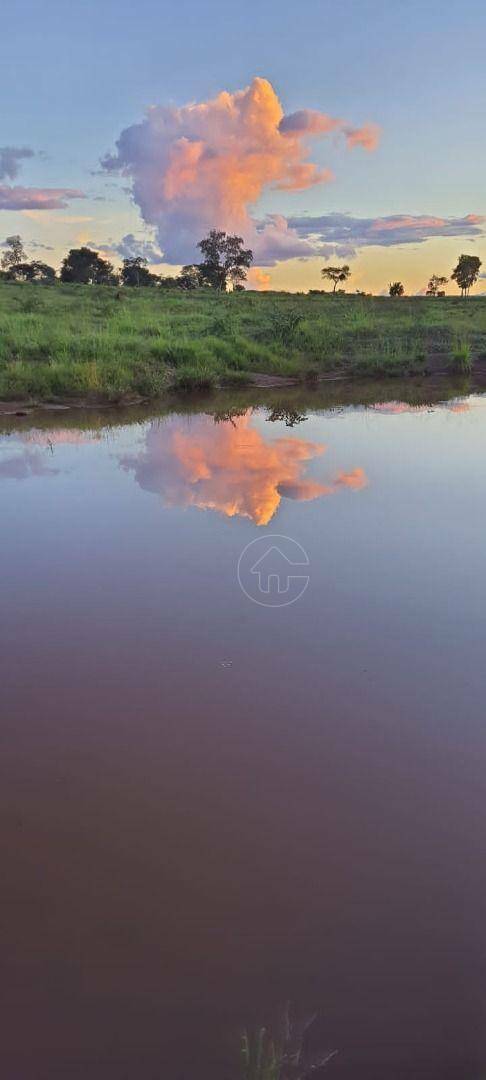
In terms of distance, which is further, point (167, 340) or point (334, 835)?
point (167, 340)

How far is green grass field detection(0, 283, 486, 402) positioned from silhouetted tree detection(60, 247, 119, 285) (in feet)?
147

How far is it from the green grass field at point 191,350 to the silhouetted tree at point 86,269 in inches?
1758

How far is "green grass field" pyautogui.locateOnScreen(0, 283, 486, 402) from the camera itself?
12719mm

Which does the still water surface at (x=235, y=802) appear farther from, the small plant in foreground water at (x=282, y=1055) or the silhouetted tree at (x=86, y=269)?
the silhouetted tree at (x=86, y=269)

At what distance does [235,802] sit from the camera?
8.69 feet

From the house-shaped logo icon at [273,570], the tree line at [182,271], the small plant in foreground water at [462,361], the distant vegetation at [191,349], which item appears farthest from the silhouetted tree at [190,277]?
the house-shaped logo icon at [273,570]

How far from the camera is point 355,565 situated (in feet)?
16.2

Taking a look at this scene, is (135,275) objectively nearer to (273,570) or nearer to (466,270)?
(466,270)

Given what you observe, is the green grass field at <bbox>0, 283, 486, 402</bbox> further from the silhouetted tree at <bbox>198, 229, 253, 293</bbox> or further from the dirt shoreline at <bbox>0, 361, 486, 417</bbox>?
the silhouetted tree at <bbox>198, 229, 253, 293</bbox>

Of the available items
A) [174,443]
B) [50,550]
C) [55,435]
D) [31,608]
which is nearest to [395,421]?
[174,443]

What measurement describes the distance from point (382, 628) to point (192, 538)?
2.06 meters

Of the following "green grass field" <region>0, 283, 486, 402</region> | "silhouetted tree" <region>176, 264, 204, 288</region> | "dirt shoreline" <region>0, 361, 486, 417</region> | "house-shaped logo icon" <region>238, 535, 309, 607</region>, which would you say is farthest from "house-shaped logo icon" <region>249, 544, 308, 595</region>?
"silhouetted tree" <region>176, 264, 204, 288</region>

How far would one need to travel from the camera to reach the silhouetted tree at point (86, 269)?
2667 inches

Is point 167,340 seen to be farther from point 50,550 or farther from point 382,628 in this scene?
point 382,628
